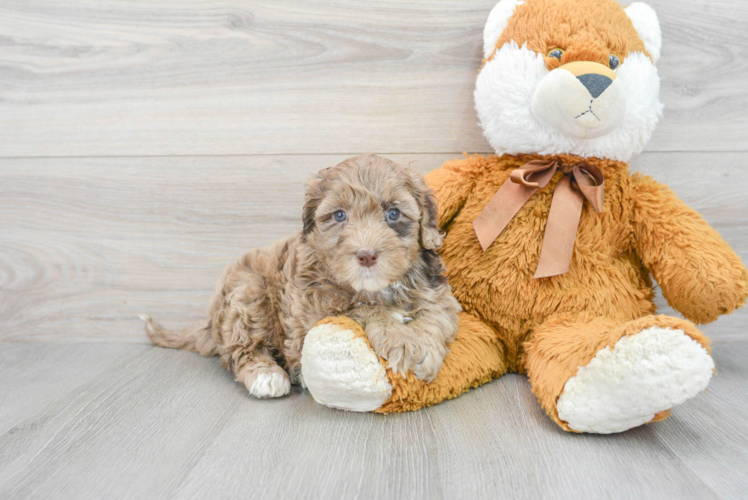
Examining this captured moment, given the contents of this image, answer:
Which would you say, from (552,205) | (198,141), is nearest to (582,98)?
(552,205)

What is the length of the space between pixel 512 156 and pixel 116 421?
1392 millimetres

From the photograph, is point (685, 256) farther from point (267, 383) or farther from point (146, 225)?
point (146, 225)

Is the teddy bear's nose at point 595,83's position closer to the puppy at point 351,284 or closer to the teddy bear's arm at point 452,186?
the teddy bear's arm at point 452,186

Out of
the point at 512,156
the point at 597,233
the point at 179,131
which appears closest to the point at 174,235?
the point at 179,131

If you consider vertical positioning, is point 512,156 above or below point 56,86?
below

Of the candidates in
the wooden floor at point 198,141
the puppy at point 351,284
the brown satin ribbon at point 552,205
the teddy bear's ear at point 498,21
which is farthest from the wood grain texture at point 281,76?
the puppy at point 351,284

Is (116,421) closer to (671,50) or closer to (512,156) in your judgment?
(512,156)

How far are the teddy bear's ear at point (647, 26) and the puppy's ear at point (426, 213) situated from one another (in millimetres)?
823

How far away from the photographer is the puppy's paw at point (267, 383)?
4.88ft

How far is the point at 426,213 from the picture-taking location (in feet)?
4.62

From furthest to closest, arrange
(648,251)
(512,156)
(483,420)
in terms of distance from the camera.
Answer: (512,156) → (648,251) → (483,420)

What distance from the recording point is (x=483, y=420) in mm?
1314

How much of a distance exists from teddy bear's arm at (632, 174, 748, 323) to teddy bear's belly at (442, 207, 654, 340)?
3.5 inches

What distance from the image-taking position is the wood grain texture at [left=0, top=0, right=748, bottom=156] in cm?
182
